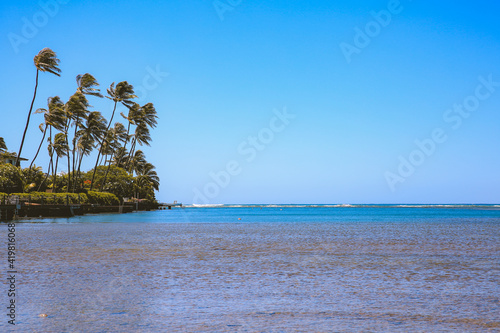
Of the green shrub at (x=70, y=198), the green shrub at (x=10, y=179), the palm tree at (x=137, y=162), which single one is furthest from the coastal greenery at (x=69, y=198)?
the palm tree at (x=137, y=162)

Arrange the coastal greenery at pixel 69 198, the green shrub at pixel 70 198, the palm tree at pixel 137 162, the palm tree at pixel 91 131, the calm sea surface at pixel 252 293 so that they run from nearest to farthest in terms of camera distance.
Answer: the calm sea surface at pixel 252 293, the coastal greenery at pixel 69 198, the green shrub at pixel 70 198, the palm tree at pixel 91 131, the palm tree at pixel 137 162

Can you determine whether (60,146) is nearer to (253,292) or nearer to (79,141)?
(79,141)

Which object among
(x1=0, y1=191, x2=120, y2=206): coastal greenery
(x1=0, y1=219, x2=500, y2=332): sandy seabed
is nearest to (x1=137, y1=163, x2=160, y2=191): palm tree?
(x1=0, y1=191, x2=120, y2=206): coastal greenery

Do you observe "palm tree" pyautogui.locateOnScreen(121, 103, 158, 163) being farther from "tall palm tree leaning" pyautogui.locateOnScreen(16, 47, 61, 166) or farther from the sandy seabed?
the sandy seabed

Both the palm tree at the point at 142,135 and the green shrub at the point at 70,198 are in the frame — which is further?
the palm tree at the point at 142,135

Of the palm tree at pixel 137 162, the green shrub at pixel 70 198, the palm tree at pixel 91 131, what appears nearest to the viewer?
the green shrub at pixel 70 198

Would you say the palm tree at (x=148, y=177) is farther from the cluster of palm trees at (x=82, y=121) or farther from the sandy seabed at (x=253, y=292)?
the sandy seabed at (x=253, y=292)

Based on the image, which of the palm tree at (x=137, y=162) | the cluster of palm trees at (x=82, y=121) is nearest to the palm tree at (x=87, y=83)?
the cluster of palm trees at (x=82, y=121)

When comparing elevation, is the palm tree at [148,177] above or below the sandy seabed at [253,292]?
above

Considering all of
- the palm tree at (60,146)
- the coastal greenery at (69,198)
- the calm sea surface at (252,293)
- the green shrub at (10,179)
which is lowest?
the calm sea surface at (252,293)

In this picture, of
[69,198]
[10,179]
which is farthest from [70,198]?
[10,179]

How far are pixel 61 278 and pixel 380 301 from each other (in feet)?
24.5

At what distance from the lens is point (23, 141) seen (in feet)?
175

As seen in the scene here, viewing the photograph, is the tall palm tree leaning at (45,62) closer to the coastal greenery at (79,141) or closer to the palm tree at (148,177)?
the coastal greenery at (79,141)
